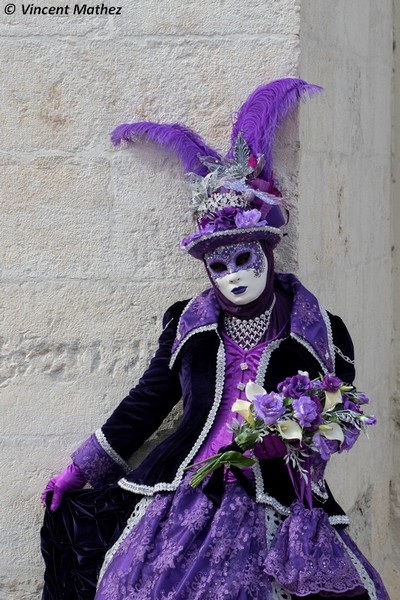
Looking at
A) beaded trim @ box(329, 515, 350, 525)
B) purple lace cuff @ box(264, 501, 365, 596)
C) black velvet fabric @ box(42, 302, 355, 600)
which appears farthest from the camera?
black velvet fabric @ box(42, 302, 355, 600)

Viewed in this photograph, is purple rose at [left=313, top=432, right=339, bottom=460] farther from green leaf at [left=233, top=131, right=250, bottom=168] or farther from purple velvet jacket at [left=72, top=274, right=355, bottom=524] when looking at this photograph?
green leaf at [left=233, top=131, right=250, bottom=168]

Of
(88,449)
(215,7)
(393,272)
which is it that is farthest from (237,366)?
(393,272)

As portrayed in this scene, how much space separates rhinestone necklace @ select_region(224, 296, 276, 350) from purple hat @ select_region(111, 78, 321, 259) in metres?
0.18

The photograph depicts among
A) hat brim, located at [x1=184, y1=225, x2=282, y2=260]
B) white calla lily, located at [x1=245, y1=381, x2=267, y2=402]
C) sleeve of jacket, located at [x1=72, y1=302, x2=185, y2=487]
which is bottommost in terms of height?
sleeve of jacket, located at [x1=72, y1=302, x2=185, y2=487]

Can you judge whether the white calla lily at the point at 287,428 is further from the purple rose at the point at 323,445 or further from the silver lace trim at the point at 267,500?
the silver lace trim at the point at 267,500

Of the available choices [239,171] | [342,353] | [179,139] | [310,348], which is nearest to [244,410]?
[310,348]

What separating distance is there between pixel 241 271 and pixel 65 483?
753mm

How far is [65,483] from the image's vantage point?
2.72 metres

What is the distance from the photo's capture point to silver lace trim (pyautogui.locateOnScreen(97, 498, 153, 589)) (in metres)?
2.51

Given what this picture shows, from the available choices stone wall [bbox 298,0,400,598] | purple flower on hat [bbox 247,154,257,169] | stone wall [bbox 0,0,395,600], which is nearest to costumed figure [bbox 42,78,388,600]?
purple flower on hat [bbox 247,154,257,169]

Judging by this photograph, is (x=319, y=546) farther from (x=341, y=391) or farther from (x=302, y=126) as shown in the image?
(x=302, y=126)

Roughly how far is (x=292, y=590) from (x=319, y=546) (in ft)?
0.36

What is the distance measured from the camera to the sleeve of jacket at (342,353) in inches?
100

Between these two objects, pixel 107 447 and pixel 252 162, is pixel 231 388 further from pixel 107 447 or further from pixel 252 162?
pixel 252 162
